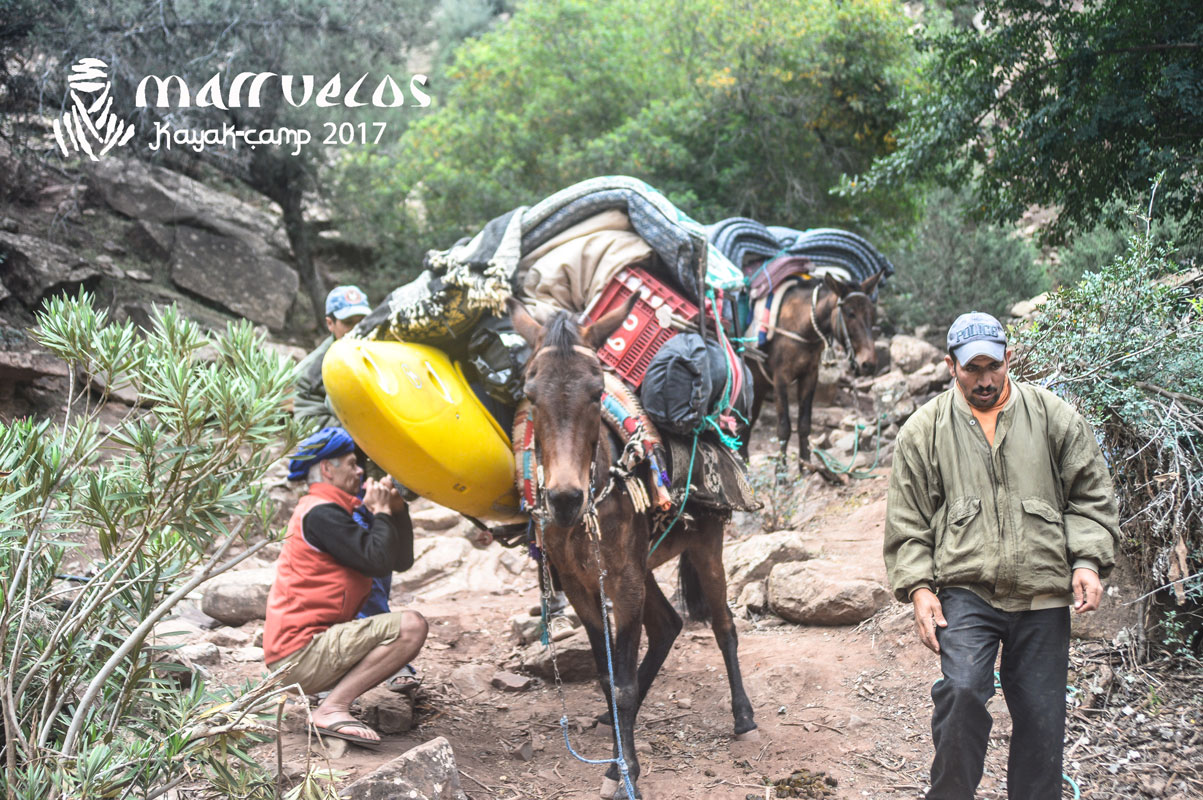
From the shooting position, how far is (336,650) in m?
4.37

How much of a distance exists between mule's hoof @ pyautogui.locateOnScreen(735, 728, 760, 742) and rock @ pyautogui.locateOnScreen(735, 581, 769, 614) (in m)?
1.68

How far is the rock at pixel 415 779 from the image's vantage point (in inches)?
135

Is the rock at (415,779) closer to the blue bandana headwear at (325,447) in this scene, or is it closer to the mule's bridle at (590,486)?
the mule's bridle at (590,486)

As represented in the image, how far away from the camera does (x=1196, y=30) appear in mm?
6285

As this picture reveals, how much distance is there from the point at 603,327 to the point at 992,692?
230 cm

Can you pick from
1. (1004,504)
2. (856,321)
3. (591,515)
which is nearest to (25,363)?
(591,515)

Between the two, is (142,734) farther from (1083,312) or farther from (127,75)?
(127,75)

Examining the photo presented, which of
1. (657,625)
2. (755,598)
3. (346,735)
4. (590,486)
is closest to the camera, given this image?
(590,486)

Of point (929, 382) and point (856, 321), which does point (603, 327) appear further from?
point (929, 382)

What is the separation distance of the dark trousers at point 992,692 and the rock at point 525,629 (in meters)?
3.83

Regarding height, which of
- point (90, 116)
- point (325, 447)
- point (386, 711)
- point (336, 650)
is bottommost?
point (386, 711)

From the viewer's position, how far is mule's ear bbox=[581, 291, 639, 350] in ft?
14.3

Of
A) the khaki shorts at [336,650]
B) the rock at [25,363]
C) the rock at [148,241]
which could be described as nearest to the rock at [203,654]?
the khaki shorts at [336,650]

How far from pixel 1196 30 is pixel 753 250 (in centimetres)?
449
